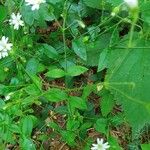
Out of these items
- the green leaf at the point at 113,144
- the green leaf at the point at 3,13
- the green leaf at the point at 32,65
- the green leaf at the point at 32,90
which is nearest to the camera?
the green leaf at the point at 32,90

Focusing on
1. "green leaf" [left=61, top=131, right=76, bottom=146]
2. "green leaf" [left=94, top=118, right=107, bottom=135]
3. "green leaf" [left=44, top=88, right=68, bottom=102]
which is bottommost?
"green leaf" [left=61, top=131, right=76, bottom=146]

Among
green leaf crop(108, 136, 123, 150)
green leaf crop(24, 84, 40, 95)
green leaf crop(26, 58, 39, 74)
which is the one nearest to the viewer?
green leaf crop(24, 84, 40, 95)

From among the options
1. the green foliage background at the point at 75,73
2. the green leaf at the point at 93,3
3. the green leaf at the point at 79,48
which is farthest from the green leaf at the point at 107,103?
the green leaf at the point at 93,3

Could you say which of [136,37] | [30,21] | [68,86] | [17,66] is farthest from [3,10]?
[136,37]

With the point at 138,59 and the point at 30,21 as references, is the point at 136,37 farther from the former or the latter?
the point at 30,21

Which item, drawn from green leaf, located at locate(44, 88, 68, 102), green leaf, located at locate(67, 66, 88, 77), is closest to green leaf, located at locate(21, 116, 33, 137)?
green leaf, located at locate(44, 88, 68, 102)

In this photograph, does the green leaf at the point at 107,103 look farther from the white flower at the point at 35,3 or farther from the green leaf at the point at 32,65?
the white flower at the point at 35,3

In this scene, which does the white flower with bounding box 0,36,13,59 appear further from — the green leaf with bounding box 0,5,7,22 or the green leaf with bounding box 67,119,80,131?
the green leaf with bounding box 67,119,80,131

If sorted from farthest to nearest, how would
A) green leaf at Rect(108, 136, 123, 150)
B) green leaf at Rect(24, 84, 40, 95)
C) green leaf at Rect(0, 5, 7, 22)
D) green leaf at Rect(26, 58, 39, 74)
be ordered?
green leaf at Rect(0, 5, 7, 22), green leaf at Rect(26, 58, 39, 74), green leaf at Rect(108, 136, 123, 150), green leaf at Rect(24, 84, 40, 95)
